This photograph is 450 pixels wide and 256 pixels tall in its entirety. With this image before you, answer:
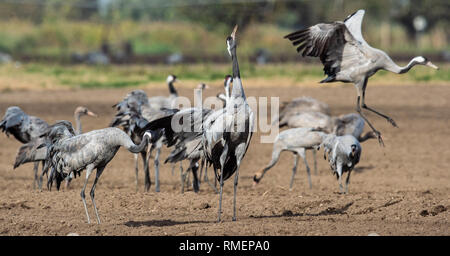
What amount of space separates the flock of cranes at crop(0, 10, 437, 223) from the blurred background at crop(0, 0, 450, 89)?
11.0 metres

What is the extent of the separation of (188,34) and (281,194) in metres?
34.1

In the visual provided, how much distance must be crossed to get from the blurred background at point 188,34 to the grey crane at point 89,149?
14.6 meters

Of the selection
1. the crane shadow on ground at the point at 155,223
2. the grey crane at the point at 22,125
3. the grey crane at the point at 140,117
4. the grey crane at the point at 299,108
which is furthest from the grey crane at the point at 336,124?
the crane shadow on ground at the point at 155,223

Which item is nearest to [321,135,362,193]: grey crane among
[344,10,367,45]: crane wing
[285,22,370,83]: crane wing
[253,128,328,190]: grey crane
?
[253,128,328,190]: grey crane

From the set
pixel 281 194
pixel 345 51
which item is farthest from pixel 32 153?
pixel 345 51

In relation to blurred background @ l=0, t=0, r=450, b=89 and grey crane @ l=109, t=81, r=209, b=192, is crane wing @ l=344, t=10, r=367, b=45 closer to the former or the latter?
grey crane @ l=109, t=81, r=209, b=192

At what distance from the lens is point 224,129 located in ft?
28.1

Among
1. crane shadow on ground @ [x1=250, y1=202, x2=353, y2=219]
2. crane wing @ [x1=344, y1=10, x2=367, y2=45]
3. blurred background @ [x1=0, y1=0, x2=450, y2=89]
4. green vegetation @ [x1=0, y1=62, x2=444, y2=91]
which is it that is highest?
blurred background @ [x1=0, y1=0, x2=450, y2=89]

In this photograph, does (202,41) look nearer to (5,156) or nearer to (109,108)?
(109,108)

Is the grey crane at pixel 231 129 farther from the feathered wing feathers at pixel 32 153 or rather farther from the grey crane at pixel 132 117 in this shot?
the feathered wing feathers at pixel 32 153

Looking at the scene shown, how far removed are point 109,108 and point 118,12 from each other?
24.0 m

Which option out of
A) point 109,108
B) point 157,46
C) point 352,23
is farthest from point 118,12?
point 352,23

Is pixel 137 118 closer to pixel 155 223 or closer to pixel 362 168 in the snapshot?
pixel 155 223

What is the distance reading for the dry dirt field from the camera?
796 cm
